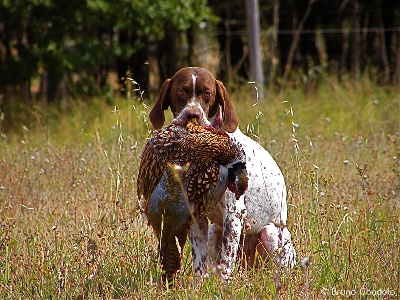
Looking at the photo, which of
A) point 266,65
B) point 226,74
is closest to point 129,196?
point 226,74

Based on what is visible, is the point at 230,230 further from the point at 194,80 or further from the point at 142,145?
the point at 142,145

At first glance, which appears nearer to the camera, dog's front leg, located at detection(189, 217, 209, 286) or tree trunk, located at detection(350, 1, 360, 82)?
dog's front leg, located at detection(189, 217, 209, 286)

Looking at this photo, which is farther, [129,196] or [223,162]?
[129,196]

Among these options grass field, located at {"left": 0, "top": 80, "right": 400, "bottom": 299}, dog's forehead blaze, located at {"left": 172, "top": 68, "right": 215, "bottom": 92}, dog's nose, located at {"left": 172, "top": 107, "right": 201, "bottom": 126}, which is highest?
dog's forehead blaze, located at {"left": 172, "top": 68, "right": 215, "bottom": 92}

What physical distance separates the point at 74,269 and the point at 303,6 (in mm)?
11794

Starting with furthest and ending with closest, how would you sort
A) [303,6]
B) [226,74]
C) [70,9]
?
[303,6] < [226,74] < [70,9]

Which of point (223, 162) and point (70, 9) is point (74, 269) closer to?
point (223, 162)

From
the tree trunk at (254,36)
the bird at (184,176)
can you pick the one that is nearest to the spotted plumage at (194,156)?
the bird at (184,176)

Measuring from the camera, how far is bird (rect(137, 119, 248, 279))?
3.62m

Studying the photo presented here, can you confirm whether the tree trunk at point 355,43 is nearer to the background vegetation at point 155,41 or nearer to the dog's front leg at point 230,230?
the background vegetation at point 155,41

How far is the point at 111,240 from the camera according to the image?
4352mm

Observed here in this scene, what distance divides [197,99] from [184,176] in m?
1.10

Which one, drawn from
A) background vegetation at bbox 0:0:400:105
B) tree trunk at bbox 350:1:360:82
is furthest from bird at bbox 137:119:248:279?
tree trunk at bbox 350:1:360:82

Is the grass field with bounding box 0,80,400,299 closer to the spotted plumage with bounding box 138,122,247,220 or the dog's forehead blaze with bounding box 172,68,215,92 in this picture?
the dog's forehead blaze with bounding box 172,68,215,92
